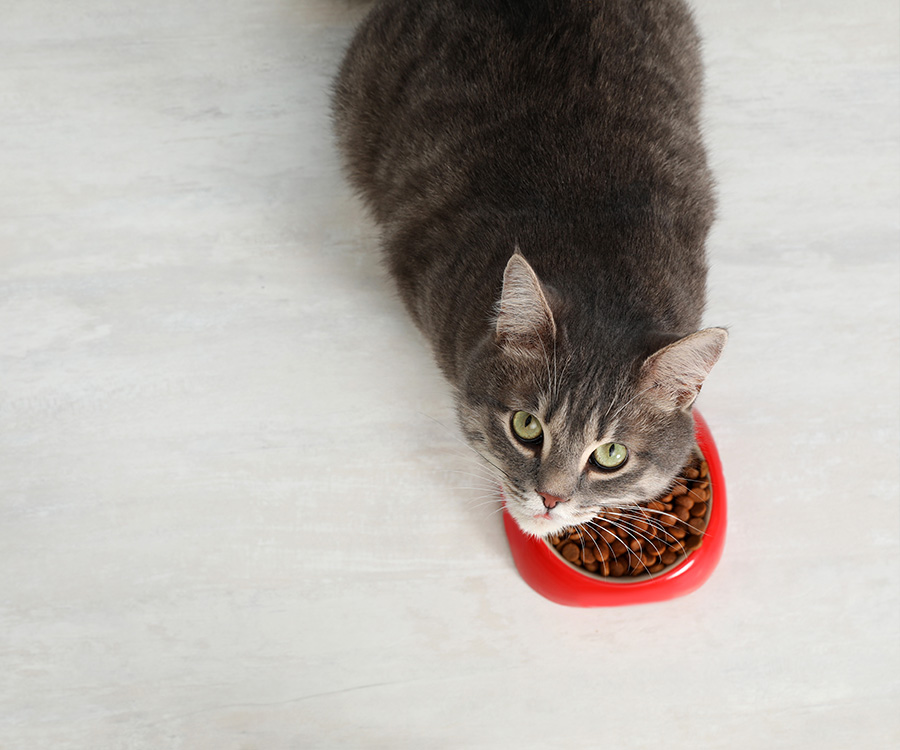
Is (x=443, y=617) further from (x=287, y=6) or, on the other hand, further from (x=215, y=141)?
(x=287, y=6)

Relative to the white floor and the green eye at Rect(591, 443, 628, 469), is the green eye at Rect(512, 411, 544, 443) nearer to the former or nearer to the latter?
the green eye at Rect(591, 443, 628, 469)

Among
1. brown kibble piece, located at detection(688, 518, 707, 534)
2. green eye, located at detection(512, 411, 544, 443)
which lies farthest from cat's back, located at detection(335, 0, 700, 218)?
brown kibble piece, located at detection(688, 518, 707, 534)

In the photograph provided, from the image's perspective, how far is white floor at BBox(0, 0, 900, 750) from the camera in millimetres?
1464

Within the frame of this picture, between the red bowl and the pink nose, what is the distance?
0.95 ft

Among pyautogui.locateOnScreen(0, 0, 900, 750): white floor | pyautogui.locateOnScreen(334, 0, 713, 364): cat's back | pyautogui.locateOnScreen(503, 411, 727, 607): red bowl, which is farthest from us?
pyautogui.locateOnScreen(0, 0, 900, 750): white floor

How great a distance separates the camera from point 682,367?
3.14 ft

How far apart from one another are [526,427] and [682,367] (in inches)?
9.4

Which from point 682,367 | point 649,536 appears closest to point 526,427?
point 682,367

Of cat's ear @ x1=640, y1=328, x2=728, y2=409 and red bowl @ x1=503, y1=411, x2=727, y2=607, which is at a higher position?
cat's ear @ x1=640, y1=328, x2=728, y2=409

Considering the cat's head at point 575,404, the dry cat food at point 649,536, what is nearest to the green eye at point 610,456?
the cat's head at point 575,404

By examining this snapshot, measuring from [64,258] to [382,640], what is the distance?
104cm

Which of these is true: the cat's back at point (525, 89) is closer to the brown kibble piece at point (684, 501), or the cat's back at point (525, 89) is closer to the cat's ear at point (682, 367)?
the cat's ear at point (682, 367)

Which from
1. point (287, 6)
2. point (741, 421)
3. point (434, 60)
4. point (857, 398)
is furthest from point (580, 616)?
point (287, 6)

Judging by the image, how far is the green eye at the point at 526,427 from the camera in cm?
107
